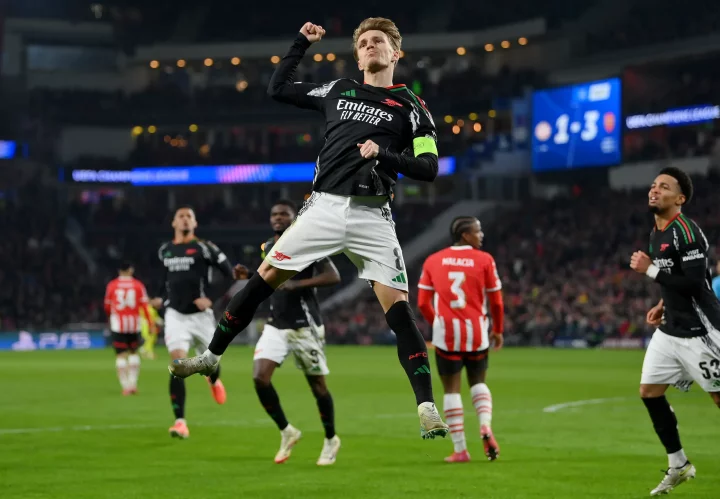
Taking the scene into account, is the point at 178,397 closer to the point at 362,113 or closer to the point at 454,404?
the point at 454,404

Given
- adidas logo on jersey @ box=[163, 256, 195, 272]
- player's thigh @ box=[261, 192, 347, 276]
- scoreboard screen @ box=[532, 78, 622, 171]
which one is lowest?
player's thigh @ box=[261, 192, 347, 276]

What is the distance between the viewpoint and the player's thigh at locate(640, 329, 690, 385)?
962 centimetres

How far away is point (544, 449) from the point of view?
42.5 feet

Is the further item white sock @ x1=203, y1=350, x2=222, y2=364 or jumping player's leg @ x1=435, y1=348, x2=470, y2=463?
jumping player's leg @ x1=435, y1=348, x2=470, y2=463

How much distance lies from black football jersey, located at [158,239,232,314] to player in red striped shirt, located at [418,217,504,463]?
342cm

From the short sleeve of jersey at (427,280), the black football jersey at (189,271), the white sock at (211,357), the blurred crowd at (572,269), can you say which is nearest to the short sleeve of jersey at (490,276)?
the short sleeve of jersey at (427,280)

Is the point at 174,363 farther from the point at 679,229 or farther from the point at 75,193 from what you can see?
the point at 75,193

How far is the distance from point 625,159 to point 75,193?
106 ft

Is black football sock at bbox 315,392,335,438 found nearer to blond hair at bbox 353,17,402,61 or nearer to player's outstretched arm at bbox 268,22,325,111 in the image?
player's outstretched arm at bbox 268,22,325,111

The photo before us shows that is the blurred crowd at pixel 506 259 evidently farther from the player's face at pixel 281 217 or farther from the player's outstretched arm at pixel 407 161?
the player's outstretched arm at pixel 407 161

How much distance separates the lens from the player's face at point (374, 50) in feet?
23.9

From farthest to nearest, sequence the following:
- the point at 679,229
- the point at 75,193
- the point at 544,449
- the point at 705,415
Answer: the point at 75,193 → the point at 705,415 → the point at 544,449 → the point at 679,229

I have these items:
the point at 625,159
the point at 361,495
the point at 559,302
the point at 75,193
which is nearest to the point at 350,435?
the point at 361,495

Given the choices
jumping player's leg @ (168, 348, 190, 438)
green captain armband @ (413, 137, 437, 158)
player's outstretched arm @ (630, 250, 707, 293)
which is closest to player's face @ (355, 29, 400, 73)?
green captain armband @ (413, 137, 437, 158)
